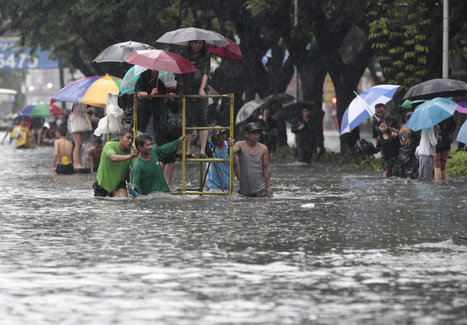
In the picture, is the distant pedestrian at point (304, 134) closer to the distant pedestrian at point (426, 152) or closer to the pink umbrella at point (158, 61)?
→ the distant pedestrian at point (426, 152)

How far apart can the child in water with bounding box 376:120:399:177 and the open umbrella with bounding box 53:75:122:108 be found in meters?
5.25

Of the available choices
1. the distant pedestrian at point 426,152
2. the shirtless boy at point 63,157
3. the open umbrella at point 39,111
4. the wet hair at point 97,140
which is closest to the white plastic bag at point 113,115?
the wet hair at point 97,140

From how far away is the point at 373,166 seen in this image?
80.1 ft

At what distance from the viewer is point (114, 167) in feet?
50.3

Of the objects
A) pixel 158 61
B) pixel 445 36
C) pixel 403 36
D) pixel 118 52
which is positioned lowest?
pixel 158 61

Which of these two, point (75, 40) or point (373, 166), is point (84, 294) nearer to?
point (373, 166)

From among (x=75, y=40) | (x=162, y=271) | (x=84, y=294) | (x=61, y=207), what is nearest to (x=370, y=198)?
(x=61, y=207)

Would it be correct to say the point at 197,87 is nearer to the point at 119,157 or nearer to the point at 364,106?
the point at 119,157

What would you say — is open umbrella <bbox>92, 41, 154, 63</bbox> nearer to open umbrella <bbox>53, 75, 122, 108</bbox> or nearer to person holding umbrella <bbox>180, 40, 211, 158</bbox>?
open umbrella <bbox>53, 75, 122, 108</bbox>

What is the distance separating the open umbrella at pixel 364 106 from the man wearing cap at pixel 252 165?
4690 millimetres

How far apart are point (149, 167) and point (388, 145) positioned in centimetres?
700

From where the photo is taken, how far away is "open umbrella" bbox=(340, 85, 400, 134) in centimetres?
1989

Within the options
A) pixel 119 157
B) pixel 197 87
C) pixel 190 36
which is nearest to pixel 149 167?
pixel 119 157

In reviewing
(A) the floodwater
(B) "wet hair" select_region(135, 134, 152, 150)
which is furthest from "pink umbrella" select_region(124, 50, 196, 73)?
(A) the floodwater
